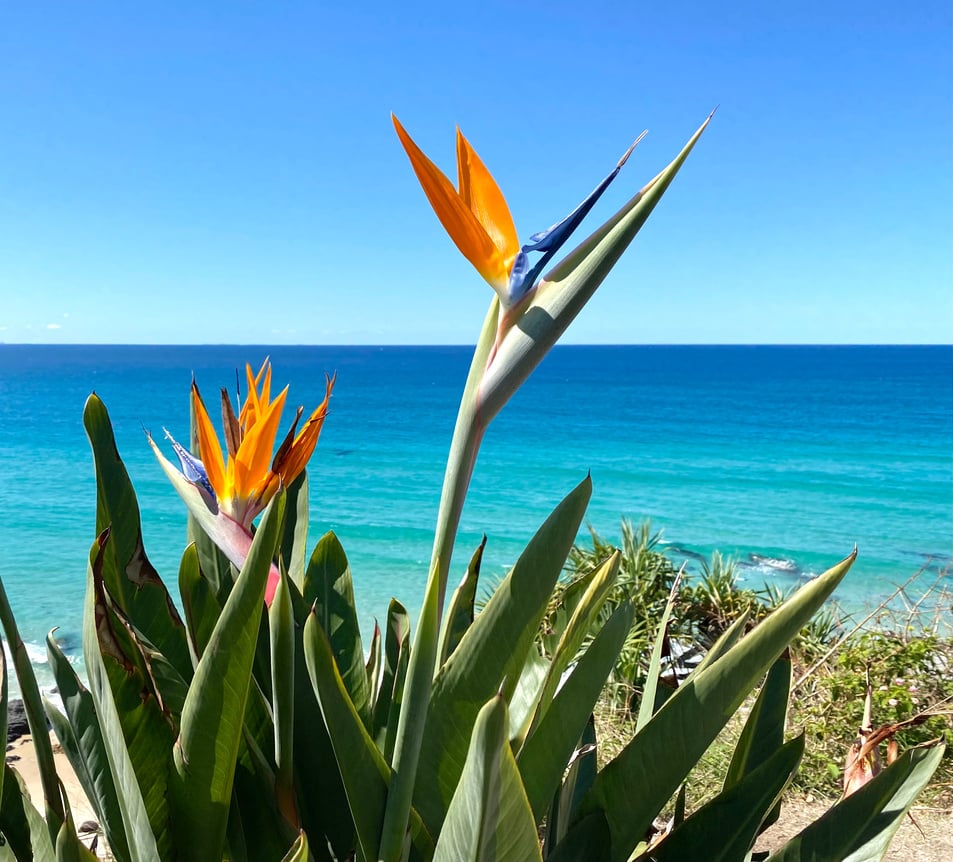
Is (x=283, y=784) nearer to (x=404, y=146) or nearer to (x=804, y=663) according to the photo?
(x=404, y=146)

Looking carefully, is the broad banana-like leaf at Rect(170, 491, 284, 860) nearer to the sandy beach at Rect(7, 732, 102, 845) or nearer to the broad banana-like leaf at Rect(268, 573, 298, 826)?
the broad banana-like leaf at Rect(268, 573, 298, 826)

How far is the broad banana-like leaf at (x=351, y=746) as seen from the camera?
0.61 meters

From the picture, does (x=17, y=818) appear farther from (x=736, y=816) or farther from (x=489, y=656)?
(x=736, y=816)

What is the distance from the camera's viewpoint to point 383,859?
662mm

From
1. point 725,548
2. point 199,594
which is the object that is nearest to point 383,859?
point 199,594

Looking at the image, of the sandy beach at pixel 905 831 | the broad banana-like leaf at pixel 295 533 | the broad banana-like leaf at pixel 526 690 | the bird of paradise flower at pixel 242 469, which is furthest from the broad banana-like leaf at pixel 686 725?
the sandy beach at pixel 905 831

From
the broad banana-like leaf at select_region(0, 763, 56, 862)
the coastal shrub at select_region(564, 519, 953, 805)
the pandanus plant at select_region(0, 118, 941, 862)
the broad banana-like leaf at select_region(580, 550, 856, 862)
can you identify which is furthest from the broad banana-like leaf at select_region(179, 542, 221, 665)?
the coastal shrub at select_region(564, 519, 953, 805)

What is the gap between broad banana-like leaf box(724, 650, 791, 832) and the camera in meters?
0.90

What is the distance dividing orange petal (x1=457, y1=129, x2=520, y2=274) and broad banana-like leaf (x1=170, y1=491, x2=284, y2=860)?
0.28m

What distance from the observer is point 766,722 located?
0.90 meters

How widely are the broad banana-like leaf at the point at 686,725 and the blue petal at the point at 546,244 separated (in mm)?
312

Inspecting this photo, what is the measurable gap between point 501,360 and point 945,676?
2.96 m

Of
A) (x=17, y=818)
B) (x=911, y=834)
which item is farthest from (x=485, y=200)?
(x=911, y=834)

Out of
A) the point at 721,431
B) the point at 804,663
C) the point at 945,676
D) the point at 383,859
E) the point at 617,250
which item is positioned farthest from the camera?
the point at 721,431
